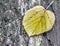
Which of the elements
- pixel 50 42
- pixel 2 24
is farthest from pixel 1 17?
pixel 50 42

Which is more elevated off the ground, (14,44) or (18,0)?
(18,0)

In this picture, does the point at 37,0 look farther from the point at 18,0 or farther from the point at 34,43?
the point at 34,43
